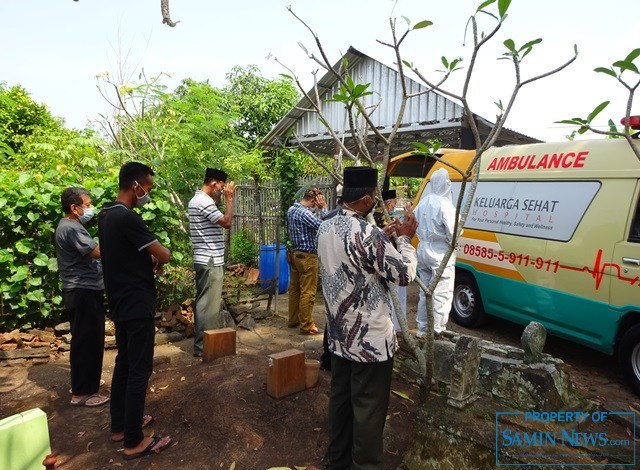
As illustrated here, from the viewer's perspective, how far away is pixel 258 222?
31.7 feet

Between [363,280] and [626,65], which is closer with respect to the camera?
[626,65]

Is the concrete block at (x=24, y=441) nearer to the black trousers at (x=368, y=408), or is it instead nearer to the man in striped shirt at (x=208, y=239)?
the black trousers at (x=368, y=408)

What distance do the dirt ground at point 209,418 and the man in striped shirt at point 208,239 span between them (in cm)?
59

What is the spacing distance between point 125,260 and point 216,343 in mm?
1749

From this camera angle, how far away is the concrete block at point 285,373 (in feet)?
11.1

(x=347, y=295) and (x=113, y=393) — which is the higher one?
(x=347, y=295)

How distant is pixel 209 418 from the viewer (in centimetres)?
327

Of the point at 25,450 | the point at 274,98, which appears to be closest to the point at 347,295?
the point at 25,450

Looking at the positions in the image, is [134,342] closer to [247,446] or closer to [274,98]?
[247,446]

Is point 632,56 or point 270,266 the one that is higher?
point 632,56

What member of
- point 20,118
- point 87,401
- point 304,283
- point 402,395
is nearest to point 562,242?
point 402,395

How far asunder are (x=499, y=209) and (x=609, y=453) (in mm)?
3169

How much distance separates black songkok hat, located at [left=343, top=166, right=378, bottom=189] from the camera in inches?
97.3

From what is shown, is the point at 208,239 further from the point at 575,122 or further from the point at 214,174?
the point at 575,122
